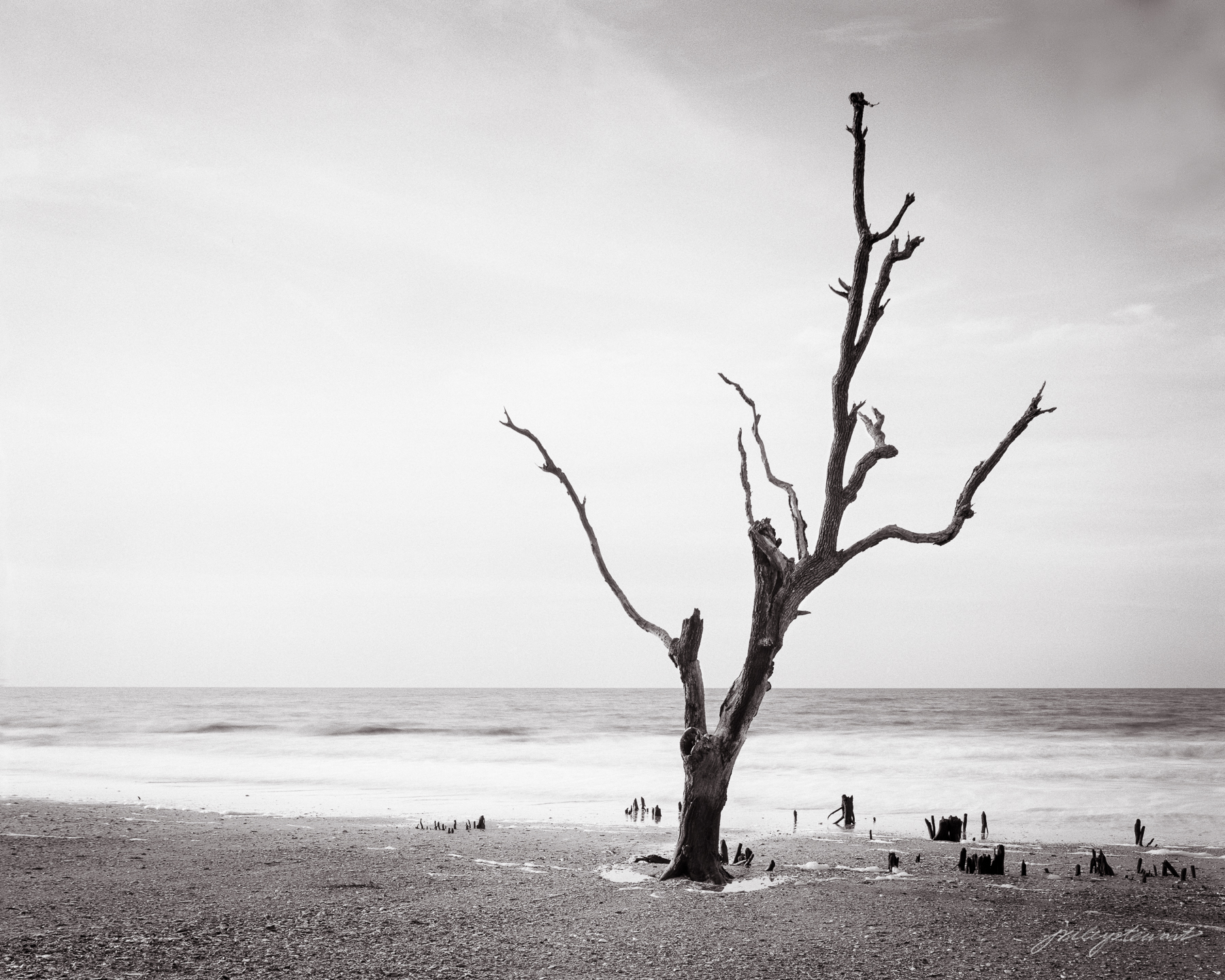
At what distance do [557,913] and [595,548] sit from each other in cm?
382

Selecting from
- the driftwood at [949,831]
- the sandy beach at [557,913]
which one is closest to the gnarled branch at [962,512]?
the sandy beach at [557,913]

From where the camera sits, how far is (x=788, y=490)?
9750 millimetres

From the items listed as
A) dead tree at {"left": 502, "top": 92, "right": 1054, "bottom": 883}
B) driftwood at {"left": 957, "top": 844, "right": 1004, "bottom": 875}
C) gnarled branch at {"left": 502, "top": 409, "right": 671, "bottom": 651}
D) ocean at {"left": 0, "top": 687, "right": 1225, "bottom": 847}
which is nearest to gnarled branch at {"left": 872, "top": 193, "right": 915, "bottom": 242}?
dead tree at {"left": 502, "top": 92, "right": 1054, "bottom": 883}

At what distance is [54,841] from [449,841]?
196 inches

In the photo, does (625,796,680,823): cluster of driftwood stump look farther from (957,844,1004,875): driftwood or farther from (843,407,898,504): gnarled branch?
(843,407,898,504): gnarled branch

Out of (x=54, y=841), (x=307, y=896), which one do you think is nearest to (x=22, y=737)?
(x=54, y=841)

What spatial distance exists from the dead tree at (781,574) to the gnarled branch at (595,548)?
0.69 feet

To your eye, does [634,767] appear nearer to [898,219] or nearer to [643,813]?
[643,813]

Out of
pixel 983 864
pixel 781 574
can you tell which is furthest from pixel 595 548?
pixel 983 864

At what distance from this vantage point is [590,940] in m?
6.89

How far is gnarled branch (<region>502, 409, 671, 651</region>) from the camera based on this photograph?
962 cm

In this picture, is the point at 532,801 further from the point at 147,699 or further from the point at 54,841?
the point at 147,699

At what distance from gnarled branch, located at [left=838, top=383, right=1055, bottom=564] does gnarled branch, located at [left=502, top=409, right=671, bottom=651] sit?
198 centimetres

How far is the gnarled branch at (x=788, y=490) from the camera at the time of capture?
929 cm
